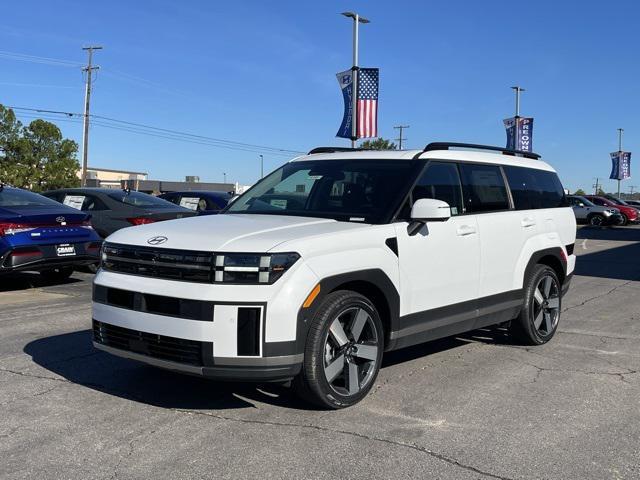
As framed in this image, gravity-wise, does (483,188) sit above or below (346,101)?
below

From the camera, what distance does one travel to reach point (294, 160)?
Answer: 6.09 metres

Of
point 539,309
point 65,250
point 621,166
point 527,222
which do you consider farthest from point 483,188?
point 621,166

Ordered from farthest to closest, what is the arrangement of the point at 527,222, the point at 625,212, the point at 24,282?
the point at 625,212, the point at 24,282, the point at 527,222

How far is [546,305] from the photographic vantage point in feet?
21.5

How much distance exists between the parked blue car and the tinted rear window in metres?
6.22

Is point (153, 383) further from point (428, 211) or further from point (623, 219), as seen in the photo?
point (623, 219)

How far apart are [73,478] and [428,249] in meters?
2.90

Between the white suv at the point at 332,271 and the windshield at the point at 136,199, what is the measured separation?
20.1ft

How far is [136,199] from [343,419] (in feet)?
27.6

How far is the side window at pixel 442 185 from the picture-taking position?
511cm

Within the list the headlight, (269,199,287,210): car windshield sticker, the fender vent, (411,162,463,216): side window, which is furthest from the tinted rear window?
the headlight

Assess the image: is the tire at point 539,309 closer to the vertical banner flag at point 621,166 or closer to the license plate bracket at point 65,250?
the license plate bracket at point 65,250

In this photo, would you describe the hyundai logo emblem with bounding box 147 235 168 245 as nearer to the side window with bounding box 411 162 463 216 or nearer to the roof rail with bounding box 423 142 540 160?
the side window with bounding box 411 162 463 216

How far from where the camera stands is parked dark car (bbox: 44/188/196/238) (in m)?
11.2
